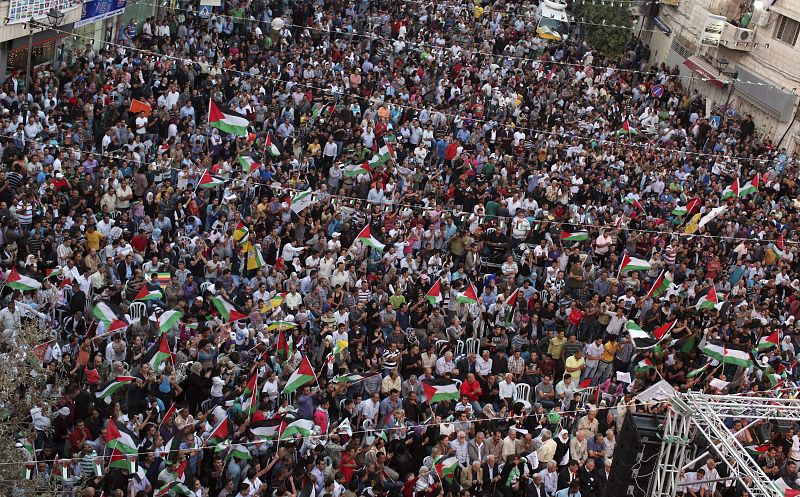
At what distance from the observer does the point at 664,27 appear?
4341 cm

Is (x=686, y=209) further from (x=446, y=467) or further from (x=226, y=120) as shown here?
(x=446, y=467)

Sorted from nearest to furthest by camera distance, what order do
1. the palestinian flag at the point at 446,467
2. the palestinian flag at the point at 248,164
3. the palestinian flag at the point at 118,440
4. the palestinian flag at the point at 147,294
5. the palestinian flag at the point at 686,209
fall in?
1. the palestinian flag at the point at 118,440
2. the palestinian flag at the point at 446,467
3. the palestinian flag at the point at 147,294
4. the palestinian flag at the point at 248,164
5. the palestinian flag at the point at 686,209

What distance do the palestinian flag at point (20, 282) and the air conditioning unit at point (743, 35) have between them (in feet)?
84.4

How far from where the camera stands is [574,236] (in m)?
24.9

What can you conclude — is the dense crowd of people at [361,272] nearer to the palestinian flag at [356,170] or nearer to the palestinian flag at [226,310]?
the palestinian flag at [226,310]

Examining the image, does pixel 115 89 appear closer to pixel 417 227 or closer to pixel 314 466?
pixel 417 227

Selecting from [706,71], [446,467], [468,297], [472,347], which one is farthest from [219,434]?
[706,71]

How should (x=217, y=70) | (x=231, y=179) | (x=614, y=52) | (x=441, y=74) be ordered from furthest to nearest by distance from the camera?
(x=614, y=52) < (x=441, y=74) < (x=217, y=70) < (x=231, y=179)

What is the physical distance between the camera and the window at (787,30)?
1448 inches

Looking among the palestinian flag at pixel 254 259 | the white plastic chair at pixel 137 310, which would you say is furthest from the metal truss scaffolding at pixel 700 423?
the palestinian flag at pixel 254 259

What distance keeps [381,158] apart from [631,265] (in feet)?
19.8

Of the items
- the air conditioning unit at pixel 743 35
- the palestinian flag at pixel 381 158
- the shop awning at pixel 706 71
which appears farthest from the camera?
the air conditioning unit at pixel 743 35

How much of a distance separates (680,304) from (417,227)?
4.83 m

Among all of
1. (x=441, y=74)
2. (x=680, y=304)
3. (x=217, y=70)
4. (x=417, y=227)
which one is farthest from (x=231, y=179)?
(x=441, y=74)
